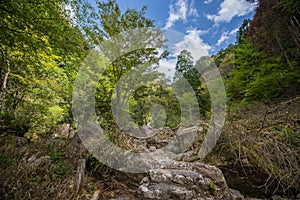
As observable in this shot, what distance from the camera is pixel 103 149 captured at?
3.38 metres

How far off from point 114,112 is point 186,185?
185 inches

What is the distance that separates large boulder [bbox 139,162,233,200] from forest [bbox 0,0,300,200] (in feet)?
0.05

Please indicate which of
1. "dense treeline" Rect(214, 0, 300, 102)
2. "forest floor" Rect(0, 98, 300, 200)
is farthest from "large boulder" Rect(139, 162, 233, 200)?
"dense treeline" Rect(214, 0, 300, 102)

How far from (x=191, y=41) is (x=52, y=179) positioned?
22.7ft

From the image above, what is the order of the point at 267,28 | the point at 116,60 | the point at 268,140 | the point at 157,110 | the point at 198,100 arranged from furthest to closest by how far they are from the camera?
the point at 198,100
the point at 157,110
the point at 267,28
the point at 116,60
the point at 268,140

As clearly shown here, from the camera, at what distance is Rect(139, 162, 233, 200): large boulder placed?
2.05m

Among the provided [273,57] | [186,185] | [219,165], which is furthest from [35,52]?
[273,57]

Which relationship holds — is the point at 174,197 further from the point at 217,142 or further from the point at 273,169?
the point at 217,142

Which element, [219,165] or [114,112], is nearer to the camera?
[219,165]

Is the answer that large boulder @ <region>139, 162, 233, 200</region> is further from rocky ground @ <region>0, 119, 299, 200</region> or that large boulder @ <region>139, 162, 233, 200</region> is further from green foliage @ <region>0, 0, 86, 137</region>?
green foliage @ <region>0, 0, 86, 137</region>

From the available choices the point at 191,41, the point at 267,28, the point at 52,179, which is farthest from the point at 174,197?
the point at 267,28

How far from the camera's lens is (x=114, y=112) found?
6.34m

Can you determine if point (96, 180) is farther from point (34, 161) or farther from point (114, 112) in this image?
point (114, 112)

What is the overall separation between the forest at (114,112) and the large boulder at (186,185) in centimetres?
1
